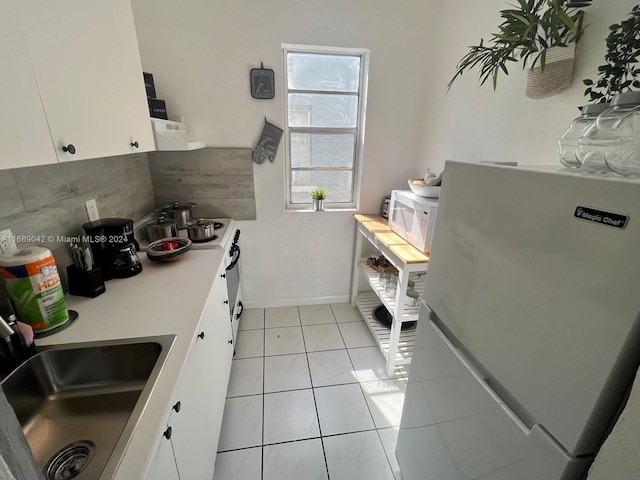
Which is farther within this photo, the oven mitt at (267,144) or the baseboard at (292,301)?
the baseboard at (292,301)

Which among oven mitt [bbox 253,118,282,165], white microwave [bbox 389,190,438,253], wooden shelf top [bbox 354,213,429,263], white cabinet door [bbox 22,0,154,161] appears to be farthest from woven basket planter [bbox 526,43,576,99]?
white cabinet door [bbox 22,0,154,161]

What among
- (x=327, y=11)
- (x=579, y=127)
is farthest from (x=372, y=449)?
(x=327, y=11)

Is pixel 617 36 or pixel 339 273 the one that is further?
pixel 339 273

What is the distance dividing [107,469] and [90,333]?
55cm

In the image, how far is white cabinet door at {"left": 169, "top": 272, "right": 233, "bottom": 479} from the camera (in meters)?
0.86

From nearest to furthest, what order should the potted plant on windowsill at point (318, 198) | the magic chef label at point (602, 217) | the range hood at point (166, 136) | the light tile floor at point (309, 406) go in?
the magic chef label at point (602, 217), the light tile floor at point (309, 406), the range hood at point (166, 136), the potted plant on windowsill at point (318, 198)

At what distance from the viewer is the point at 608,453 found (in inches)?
19.9

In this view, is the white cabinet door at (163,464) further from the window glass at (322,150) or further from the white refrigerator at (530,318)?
the window glass at (322,150)

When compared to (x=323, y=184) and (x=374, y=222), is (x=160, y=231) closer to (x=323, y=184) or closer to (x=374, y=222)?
(x=323, y=184)

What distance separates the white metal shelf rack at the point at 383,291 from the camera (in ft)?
5.65

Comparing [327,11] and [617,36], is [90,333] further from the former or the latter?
[327,11]

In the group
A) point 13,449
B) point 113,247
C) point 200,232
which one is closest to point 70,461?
point 13,449

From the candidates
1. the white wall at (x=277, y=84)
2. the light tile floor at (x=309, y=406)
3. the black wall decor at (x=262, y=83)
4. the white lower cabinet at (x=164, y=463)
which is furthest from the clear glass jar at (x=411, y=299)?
the black wall decor at (x=262, y=83)

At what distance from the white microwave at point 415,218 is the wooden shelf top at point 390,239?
40 mm
